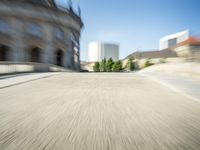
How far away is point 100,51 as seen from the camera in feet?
466

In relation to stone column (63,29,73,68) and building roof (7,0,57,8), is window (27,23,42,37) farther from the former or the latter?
stone column (63,29,73,68)

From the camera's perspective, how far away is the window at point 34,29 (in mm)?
25109

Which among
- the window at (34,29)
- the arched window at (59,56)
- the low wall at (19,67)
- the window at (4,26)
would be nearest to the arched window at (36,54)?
the window at (34,29)

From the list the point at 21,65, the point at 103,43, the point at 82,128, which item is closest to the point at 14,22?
the point at 21,65

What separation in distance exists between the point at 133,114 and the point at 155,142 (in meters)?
0.91

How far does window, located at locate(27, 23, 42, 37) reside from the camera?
25.1 meters

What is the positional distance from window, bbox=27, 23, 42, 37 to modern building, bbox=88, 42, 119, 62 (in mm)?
113629

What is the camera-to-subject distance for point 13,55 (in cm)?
2328

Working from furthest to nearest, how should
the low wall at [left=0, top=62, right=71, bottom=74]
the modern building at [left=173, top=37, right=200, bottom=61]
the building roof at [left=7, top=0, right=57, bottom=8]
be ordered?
the building roof at [left=7, top=0, right=57, bottom=8] < the low wall at [left=0, top=62, right=71, bottom=74] < the modern building at [left=173, top=37, right=200, bottom=61]

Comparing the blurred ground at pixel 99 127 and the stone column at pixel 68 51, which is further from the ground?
the stone column at pixel 68 51

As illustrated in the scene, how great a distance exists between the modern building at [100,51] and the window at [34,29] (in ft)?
373

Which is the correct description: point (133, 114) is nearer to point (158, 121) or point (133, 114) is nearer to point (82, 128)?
point (158, 121)

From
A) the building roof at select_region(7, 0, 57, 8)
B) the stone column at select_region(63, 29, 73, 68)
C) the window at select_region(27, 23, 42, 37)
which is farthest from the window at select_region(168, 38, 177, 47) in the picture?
the window at select_region(27, 23, 42, 37)

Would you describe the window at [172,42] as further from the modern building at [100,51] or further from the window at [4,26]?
the window at [4,26]
